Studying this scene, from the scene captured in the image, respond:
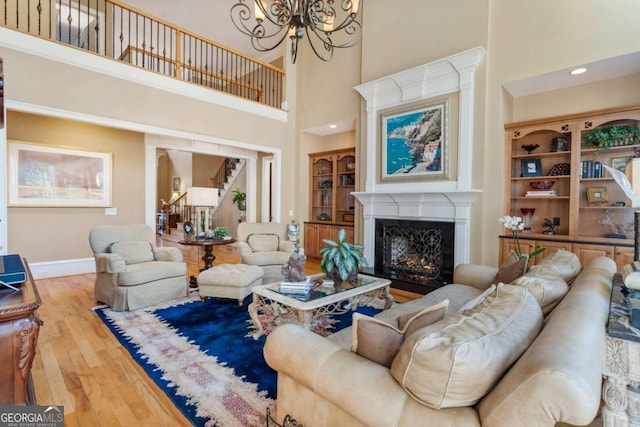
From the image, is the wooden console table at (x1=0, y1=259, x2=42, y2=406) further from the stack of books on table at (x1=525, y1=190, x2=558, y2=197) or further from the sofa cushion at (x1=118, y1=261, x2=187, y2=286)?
the stack of books on table at (x1=525, y1=190, x2=558, y2=197)

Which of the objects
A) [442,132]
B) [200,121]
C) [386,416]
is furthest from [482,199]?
[200,121]

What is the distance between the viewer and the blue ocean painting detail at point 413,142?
4552 mm

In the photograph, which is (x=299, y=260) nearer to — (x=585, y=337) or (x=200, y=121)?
(x=585, y=337)

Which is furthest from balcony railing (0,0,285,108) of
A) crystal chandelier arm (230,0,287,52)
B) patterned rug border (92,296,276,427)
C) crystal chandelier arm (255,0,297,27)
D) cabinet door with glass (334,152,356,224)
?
patterned rug border (92,296,276,427)

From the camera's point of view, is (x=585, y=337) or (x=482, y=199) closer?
(x=585, y=337)

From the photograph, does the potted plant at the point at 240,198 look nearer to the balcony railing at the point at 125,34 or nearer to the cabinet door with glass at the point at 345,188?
the balcony railing at the point at 125,34

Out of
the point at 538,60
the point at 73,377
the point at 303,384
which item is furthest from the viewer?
the point at 538,60

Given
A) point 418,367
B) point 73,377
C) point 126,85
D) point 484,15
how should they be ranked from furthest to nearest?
point 126,85 → point 484,15 → point 73,377 → point 418,367

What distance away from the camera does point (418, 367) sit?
3.09ft

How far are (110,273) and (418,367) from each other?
366 centimetres

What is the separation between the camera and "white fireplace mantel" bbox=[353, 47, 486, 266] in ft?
14.0

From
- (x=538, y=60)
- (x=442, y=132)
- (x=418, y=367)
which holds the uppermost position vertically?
(x=538, y=60)

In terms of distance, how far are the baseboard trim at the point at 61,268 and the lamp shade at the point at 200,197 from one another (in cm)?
231

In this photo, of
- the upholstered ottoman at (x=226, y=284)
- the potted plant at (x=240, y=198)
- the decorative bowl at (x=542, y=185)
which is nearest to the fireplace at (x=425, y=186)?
the decorative bowl at (x=542, y=185)
